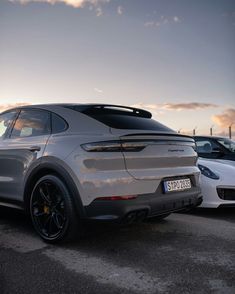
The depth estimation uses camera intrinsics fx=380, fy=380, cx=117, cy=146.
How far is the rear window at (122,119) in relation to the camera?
4.31 m

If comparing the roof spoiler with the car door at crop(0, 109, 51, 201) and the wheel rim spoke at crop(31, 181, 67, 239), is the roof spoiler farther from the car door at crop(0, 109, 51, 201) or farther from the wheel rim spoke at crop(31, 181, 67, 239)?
the wheel rim spoke at crop(31, 181, 67, 239)

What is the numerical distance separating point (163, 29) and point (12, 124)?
5.90 meters

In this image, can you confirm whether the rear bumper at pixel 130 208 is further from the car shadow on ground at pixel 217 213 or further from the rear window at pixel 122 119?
the car shadow on ground at pixel 217 213

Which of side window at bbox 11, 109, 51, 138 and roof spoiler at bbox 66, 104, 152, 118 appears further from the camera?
side window at bbox 11, 109, 51, 138

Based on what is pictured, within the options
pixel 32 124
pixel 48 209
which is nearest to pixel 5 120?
pixel 32 124

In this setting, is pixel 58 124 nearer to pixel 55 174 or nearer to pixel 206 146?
pixel 55 174

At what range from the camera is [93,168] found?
397 centimetres

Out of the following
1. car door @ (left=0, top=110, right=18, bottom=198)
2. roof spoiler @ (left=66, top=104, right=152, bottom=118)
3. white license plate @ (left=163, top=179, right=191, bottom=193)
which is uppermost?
roof spoiler @ (left=66, top=104, right=152, bottom=118)

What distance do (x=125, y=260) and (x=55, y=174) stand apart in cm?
127

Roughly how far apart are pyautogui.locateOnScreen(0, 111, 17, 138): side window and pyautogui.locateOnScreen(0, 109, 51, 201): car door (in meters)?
0.15

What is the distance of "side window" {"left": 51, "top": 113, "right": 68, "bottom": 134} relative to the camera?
4.50m

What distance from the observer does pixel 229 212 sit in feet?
21.4

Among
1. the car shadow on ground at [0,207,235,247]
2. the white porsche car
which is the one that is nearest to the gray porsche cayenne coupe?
the car shadow on ground at [0,207,235,247]

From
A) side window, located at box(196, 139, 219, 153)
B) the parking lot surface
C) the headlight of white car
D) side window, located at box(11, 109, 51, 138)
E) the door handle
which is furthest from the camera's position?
side window, located at box(196, 139, 219, 153)
